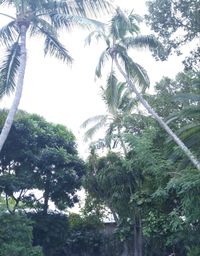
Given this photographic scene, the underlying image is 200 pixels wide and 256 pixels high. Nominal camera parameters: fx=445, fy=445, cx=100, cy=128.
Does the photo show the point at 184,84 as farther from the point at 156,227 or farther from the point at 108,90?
the point at 156,227

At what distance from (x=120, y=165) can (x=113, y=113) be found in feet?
12.0

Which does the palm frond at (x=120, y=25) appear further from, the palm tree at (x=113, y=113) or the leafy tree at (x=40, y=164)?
the leafy tree at (x=40, y=164)

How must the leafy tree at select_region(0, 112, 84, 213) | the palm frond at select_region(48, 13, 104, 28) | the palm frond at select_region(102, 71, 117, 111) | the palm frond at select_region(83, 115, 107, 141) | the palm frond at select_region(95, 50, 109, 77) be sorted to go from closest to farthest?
the palm frond at select_region(48, 13, 104, 28), the palm frond at select_region(95, 50, 109, 77), the palm frond at select_region(102, 71, 117, 111), the leafy tree at select_region(0, 112, 84, 213), the palm frond at select_region(83, 115, 107, 141)

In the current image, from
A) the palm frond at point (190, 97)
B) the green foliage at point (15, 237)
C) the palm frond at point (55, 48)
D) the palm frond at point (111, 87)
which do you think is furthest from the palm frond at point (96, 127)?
the palm frond at point (190, 97)

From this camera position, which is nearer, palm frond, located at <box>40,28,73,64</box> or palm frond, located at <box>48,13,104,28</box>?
palm frond, located at <box>48,13,104,28</box>

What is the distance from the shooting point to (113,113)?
19.8 meters

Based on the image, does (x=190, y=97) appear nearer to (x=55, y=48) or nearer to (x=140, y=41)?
(x=140, y=41)

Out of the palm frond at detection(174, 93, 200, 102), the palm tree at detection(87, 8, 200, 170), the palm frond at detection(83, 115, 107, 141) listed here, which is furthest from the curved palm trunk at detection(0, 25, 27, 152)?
the palm frond at detection(83, 115, 107, 141)

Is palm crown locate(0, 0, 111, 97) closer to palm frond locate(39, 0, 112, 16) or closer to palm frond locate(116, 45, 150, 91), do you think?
palm frond locate(39, 0, 112, 16)

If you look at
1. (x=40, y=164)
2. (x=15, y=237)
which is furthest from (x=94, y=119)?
(x=15, y=237)

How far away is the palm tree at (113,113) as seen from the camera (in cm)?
1711

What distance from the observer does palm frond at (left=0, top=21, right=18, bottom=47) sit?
47.1ft

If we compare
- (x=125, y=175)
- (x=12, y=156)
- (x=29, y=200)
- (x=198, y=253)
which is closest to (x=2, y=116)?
(x=12, y=156)

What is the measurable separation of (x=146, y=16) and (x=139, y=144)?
14.8 ft
